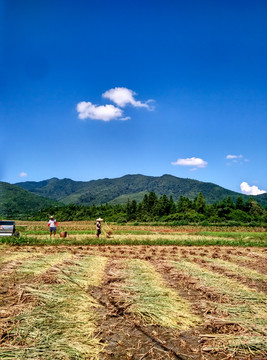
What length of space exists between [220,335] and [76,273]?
205 inches

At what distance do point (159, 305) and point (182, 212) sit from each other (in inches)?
2316

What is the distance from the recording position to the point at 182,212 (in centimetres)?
6331

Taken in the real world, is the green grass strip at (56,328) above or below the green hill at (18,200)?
below

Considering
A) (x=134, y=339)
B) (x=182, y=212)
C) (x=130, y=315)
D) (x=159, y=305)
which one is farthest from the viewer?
(x=182, y=212)

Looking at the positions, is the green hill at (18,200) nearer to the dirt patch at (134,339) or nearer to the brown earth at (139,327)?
the brown earth at (139,327)

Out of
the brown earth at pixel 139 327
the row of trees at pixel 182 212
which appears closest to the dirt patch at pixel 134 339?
the brown earth at pixel 139 327

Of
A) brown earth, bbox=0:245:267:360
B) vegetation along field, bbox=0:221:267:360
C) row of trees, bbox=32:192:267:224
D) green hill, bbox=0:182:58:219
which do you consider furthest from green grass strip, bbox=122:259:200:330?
green hill, bbox=0:182:58:219

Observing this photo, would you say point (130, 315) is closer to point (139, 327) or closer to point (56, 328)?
point (139, 327)

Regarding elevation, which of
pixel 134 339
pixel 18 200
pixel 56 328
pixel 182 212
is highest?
pixel 18 200

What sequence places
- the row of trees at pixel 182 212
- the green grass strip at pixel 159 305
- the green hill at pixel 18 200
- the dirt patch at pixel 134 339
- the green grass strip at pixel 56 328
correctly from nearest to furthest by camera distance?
the green grass strip at pixel 56 328
the dirt patch at pixel 134 339
the green grass strip at pixel 159 305
the row of trees at pixel 182 212
the green hill at pixel 18 200

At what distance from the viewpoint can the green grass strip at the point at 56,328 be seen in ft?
12.4

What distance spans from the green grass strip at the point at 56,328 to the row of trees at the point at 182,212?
156ft

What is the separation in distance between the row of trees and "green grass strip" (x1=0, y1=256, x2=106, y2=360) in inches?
1878

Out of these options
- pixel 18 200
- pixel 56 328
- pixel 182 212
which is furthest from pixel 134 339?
pixel 18 200
